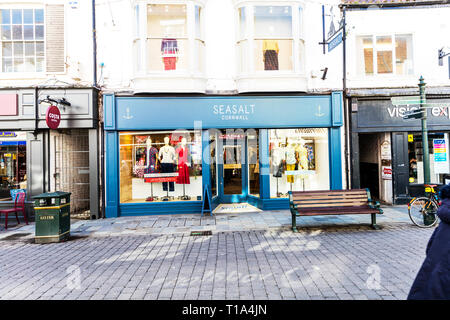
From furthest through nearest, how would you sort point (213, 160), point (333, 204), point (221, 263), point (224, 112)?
1. point (213, 160)
2. point (224, 112)
3. point (333, 204)
4. point (221, 263)

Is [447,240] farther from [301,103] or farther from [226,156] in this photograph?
[226,156]

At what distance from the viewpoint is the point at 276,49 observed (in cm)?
1061

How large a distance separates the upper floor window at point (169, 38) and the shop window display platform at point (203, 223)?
5052 mm

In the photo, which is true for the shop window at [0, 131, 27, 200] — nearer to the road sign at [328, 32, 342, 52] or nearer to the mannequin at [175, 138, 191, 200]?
the mannequin at [175, 138, 191, 200]

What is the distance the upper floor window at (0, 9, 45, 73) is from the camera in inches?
404

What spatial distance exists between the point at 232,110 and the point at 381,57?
19.6 feet

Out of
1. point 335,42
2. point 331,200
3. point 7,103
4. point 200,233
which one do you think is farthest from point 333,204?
point 7,103

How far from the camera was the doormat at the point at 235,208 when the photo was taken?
10797 mm

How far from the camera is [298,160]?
37.2ft

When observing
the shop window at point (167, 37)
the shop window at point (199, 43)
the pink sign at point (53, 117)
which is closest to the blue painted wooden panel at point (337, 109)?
the shop window at point (199, 43)

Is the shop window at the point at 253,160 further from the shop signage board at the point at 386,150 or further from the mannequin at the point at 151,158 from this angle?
the shop signage board at the point at 386,150

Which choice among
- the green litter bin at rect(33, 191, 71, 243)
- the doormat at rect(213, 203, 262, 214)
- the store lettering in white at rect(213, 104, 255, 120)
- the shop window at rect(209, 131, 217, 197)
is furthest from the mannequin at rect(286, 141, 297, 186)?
the green litter bin at rect(33, 191, 71, 243)

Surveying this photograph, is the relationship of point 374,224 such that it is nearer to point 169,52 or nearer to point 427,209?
point 427,209

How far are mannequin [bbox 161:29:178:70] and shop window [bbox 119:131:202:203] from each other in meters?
2.35
